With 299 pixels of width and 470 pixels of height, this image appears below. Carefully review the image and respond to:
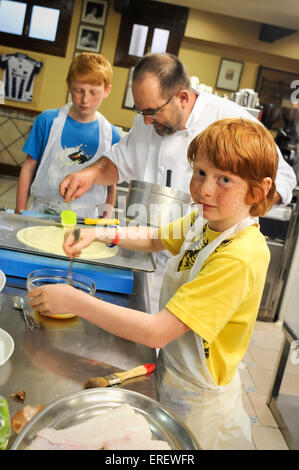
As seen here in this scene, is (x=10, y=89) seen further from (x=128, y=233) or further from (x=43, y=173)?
(x=128, y=233)

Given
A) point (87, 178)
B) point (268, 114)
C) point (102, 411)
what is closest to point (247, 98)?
point (268, 114)

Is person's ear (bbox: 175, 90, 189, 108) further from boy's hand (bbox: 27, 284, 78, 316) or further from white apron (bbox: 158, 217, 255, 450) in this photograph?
boy's hand (bbox: 27, 284, 78, 316)

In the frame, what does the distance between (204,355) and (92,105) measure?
102cm

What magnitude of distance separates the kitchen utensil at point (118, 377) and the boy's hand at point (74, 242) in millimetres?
271

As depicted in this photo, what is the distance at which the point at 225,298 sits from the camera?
632 millimetres

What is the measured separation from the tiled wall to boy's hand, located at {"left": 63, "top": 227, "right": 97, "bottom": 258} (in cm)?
124

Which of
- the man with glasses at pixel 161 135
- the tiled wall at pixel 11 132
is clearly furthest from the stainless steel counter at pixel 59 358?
the tiled wall at pixel 11 132

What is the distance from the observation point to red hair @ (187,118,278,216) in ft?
2.07

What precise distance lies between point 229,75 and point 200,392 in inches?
88.4

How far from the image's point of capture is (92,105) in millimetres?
1426

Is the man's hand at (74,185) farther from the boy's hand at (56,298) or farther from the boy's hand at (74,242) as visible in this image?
the boy's hand at (56,298)

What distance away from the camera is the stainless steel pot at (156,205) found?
106 cm

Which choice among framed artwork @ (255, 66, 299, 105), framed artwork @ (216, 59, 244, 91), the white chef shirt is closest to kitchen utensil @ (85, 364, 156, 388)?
the white chef shirt

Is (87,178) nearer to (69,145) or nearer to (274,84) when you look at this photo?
(69,145)
